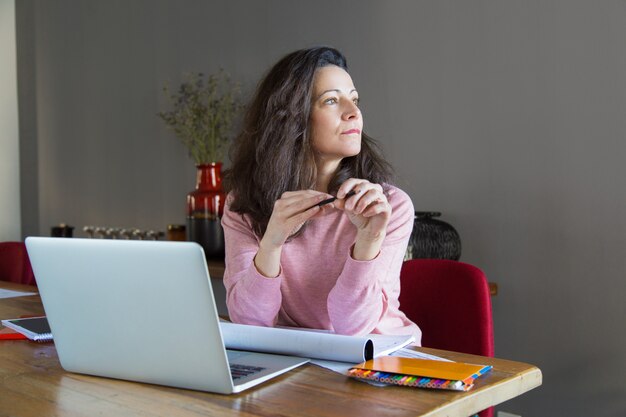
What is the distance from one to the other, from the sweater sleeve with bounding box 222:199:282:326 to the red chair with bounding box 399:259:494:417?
13.3 inches

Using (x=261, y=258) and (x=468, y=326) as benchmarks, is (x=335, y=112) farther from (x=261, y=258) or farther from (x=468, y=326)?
(x=468, y=326)

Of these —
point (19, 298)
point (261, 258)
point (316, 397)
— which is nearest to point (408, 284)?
point (261, 258)

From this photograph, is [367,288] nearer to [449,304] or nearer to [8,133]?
[449,304]

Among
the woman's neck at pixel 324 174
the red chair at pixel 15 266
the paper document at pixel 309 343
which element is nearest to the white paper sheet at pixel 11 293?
the red chair at pixel 15 266

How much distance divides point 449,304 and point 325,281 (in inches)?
10.9

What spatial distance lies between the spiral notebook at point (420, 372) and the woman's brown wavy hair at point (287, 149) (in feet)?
2.06

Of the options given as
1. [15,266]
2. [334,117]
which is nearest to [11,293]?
[15,266]

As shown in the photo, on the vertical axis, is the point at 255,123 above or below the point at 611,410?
above

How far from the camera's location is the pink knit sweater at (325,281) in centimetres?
158

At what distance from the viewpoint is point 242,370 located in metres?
1.24

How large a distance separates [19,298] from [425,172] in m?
1.42

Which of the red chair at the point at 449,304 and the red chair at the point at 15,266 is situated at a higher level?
the red chair at the point at 449,304

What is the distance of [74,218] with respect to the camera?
454cm

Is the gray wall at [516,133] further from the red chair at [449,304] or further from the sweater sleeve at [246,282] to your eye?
the sweater sleeve at [246,282]
